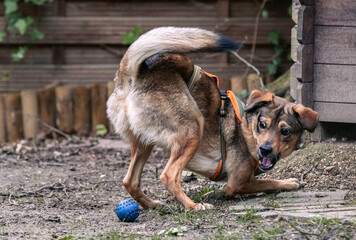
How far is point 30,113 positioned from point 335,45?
15.8 ft

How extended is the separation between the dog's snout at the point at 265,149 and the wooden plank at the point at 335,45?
1485 millimetres

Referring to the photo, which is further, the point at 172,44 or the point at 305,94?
the point at 305,94

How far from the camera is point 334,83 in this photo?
5.79 m

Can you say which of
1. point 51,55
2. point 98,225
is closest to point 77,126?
point 51,55

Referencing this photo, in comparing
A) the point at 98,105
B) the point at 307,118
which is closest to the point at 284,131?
the point at 307,118

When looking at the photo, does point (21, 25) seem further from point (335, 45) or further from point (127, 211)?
point (127, 211)

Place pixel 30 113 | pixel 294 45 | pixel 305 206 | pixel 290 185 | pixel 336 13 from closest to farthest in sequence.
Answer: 1. pixel 305 206
2. pixel 290 185
3. pixel 336 13
4. pixel 294 45
5. pixel 30 113

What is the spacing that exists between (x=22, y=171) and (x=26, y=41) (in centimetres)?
313

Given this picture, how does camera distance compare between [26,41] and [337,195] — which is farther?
[26,41]

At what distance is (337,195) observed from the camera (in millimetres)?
4871

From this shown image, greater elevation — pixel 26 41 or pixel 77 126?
pixel 26 41

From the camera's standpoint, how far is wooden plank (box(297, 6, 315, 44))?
5.73 meters

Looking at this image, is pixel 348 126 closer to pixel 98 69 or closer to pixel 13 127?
pixel 98 69

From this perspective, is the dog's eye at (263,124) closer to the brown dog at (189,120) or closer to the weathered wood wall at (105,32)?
the brown dog at (189,120)
